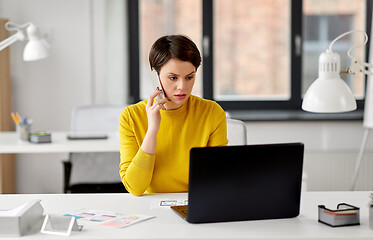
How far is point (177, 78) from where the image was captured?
204 centimetres

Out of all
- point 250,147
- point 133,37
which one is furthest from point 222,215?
Answer: point 133,37

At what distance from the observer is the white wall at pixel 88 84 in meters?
4.38

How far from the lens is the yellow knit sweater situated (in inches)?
84.6

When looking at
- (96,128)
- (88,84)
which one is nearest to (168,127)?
(96,128)

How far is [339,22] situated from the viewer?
462cm

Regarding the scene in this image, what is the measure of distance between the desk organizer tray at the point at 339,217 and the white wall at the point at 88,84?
107 inches

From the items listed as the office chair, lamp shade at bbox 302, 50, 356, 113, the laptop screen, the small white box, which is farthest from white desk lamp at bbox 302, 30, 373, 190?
the office chair

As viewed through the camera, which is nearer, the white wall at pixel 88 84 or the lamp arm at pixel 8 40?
the lamp arm at pixel 8 40

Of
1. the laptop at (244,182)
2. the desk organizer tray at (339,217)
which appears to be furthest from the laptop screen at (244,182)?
the desk organizer tray at (339,217)

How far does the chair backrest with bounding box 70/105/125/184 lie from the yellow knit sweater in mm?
1611

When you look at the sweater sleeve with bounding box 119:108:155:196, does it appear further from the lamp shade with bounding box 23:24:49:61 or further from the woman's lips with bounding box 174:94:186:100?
the lamp shade with bounding box 23:24:49:61

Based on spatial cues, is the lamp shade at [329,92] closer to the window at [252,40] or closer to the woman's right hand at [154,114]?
the woman's right hand at [154,114]

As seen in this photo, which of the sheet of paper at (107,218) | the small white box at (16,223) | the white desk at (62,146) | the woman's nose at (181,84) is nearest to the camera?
the small white box at (16,223)

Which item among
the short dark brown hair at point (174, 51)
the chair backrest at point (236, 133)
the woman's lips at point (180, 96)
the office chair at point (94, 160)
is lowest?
the office chair at point (94, 160)
